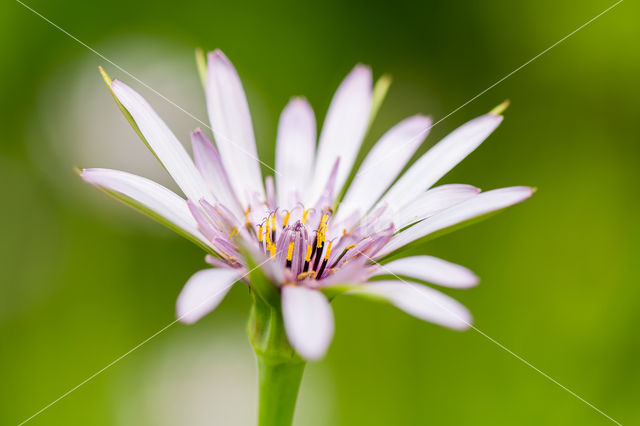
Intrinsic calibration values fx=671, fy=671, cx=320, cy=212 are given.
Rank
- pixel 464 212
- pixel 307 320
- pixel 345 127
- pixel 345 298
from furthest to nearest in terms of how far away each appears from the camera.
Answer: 1. pixel 345 298
2. pixel 345 127
3. pixel 464 212
4. pixel 307 320

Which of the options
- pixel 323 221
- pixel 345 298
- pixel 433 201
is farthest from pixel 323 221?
pixel 345 298

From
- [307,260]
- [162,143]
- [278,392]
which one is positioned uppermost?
[162,143]

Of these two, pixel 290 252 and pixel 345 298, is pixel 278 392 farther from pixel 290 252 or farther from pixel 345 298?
pixel 345 298

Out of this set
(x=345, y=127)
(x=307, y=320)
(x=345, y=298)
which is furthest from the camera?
(x=345, y=298)

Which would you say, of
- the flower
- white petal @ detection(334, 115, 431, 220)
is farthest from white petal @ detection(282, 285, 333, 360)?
white petal @ detection(334, 115, 431, 220)

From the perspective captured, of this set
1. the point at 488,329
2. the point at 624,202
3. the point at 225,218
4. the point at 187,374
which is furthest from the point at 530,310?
the point at 225,218

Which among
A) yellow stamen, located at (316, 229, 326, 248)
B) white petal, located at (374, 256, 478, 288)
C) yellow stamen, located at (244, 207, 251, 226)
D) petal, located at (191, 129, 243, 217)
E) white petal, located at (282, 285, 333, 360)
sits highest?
petal, located at (191, 129, 243, 217)

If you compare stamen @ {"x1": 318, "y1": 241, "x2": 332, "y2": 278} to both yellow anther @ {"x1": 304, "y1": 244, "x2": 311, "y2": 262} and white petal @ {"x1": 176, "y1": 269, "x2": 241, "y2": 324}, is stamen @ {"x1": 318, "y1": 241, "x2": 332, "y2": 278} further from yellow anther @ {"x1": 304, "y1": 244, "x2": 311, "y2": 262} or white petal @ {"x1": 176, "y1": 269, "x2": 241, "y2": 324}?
white petal @ {"x1": 176, "y1": 269, "x2": 241, "y2": 324}
